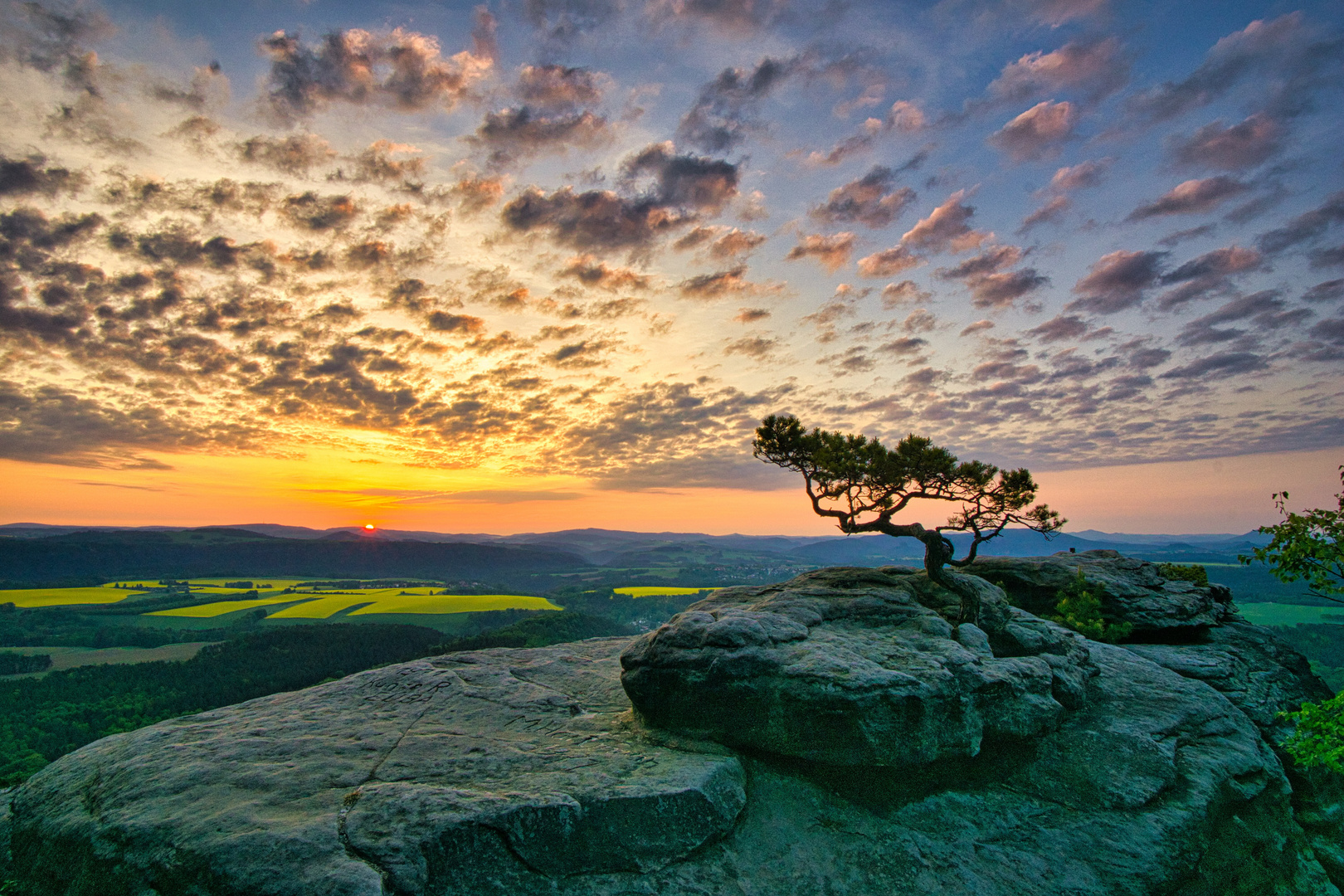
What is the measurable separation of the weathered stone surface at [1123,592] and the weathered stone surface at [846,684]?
9579mm

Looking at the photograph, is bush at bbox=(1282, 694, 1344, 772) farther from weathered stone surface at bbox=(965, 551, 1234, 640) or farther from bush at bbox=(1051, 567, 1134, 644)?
weathered stone surface at bbox=(965, 551, 1234, 640)

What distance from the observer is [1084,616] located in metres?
26.5

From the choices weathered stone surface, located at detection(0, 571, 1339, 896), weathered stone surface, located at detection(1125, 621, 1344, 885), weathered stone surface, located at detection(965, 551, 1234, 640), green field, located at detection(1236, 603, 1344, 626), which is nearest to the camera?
weathered stone surface, located at detection(0, 571, 1339, 896)

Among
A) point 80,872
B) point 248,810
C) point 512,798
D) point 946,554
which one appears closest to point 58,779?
point 80,872

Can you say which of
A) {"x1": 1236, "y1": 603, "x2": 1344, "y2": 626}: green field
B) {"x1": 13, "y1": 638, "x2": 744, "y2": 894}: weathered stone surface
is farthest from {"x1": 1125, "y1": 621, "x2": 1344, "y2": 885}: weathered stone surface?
{"x1": 1236, "y1": 603, "x2": 1344, "y2": 626}: green field

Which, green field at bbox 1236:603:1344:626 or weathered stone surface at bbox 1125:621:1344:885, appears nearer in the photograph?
weathered stone surface at bbox 1125:621:1344:885

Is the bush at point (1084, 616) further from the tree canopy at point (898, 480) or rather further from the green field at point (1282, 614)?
the green field at point (1282, 614)

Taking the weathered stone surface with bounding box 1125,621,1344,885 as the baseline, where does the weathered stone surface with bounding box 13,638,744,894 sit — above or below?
above

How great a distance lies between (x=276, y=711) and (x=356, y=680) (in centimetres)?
323

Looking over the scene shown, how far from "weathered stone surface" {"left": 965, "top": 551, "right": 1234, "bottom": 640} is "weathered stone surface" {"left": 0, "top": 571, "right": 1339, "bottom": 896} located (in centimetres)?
748

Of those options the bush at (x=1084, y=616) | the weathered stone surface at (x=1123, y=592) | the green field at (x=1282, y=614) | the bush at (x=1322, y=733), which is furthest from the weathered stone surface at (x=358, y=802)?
the green field at (x=1282, y=614)

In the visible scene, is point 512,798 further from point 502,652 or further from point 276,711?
point 502,652

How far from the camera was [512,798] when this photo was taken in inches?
471

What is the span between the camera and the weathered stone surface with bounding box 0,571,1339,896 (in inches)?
418
